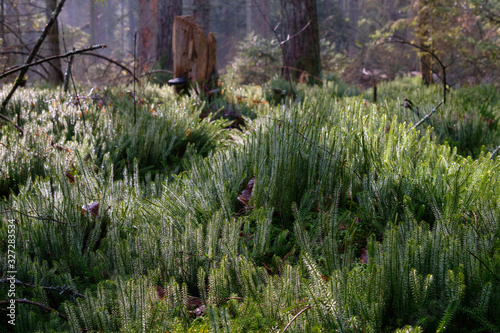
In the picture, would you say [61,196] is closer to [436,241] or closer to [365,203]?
[365,203]

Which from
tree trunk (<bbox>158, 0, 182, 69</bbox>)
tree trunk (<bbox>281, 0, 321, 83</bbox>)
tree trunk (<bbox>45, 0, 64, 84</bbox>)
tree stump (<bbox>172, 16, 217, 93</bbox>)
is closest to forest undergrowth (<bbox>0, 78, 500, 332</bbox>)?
tree stump (<bbox>172, 16, 217, 93</bbox>)

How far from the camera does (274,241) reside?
1823mm

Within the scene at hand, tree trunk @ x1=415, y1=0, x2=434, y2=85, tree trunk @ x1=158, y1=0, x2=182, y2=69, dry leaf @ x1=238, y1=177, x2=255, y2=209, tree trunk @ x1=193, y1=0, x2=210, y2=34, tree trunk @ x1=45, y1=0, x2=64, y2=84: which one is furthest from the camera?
tree trunk @ x1=193, y1=0, x2=210, y2=34

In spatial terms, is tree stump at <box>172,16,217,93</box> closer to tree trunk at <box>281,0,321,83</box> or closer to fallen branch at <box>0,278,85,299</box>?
tree trunk at <box>281,0,321,83</box>

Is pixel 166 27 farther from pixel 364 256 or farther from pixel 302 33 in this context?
pixel 364 256

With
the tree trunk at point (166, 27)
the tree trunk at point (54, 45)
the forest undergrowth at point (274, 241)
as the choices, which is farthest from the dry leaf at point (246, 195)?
the tree trunk at point (166, 27)

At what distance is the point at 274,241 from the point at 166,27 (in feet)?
37.6

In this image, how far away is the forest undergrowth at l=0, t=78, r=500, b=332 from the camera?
3.86 ft

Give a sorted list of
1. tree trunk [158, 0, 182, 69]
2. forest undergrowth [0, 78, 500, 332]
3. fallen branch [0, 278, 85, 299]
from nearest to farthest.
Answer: forest undergrowth [0, 78, 500, 332] < fallen branch [0, 278, 85, 299] < tree trunk [158, 0, 182, 69]

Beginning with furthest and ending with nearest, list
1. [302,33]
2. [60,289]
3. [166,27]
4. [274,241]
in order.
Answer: [166,27]
[302,33]
[274,241]
[60,289]

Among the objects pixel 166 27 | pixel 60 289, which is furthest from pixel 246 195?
pixel 166 27

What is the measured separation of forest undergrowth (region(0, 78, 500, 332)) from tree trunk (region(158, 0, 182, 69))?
9105 mm

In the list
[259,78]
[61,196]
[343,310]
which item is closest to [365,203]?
[343,310]

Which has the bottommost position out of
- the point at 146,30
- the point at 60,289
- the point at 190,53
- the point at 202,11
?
the point at 60,289
